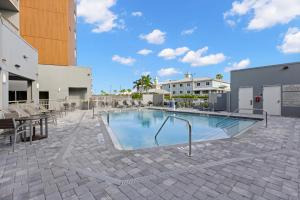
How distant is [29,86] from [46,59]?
24.4ft

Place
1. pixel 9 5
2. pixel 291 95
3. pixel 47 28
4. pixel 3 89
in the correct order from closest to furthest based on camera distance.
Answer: pixel 3 89 → pixel 9 5 → pixel 291 95 → pixel 47 28

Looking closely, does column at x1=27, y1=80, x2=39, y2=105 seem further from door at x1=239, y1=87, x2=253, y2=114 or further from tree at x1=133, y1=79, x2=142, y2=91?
tree at x1=133, y1=79, x2=142, y2=91

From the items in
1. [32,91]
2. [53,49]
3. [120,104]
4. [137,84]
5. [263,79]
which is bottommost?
[120,104]

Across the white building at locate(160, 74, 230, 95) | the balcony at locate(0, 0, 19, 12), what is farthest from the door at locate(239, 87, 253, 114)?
the white building at locate(160, 74, 230, 95)

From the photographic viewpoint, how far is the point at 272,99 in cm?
1354

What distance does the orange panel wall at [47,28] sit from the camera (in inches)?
731

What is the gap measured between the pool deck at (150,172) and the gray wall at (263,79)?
944 cm

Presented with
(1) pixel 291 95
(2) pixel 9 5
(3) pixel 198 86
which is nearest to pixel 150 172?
(1) pixel 291 95

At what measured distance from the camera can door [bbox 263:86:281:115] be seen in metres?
13.3

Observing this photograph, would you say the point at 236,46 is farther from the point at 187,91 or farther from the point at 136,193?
the point at 136,193

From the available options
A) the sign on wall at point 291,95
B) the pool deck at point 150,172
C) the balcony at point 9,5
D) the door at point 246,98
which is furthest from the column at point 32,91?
the sign on wall at point 291,95

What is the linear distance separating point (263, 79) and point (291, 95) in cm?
211

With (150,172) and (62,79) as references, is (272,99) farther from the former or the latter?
(62,79)

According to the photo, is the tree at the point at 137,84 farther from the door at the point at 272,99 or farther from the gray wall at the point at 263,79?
the door at the point at 272,99
